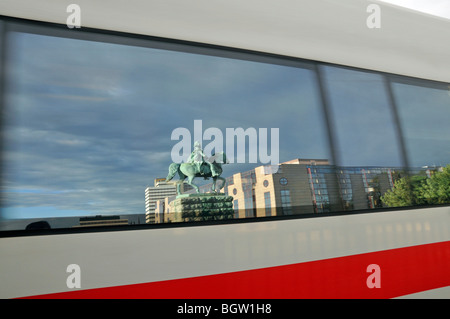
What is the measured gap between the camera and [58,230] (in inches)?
65.4

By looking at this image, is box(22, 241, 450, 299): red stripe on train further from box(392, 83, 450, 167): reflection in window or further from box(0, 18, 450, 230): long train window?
box(392, 83, 450, 167): reflection in window

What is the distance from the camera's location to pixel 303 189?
2.22m

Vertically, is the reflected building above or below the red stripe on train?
above

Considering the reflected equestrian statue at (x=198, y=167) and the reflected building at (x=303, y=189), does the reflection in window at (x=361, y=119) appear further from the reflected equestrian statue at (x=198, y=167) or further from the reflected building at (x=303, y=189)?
the reflected equestrian statue at (x=198, y=167)

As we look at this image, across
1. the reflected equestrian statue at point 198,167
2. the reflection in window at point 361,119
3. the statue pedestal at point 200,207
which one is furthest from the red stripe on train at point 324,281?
the reflection in window at point 361,119

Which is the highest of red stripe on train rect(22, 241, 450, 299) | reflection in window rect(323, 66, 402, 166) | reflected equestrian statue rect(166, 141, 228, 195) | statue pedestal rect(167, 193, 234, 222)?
reflection in window rect(323, 66, 402, 166)

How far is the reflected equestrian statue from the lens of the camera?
1945 millimetres

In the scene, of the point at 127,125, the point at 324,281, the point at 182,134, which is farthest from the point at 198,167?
the point at 324,281

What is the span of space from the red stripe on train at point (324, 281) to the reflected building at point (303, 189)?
0.35 m

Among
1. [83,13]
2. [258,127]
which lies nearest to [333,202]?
[258,127]

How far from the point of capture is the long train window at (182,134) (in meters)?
1.71

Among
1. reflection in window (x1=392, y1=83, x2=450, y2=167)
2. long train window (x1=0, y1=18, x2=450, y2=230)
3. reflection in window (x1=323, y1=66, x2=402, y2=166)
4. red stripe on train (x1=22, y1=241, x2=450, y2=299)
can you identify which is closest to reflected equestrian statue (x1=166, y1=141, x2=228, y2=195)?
long train window (x1=0, y1=18, x2=450, y2=230)

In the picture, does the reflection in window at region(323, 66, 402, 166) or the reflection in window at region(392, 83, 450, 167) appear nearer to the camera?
the reflection in window at region(323, 66, 402, 166)

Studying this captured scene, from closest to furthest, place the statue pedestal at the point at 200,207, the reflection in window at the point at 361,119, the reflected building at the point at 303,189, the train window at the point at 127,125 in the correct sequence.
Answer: the train window at the point at 127,125
the statue pedestal at the point at 200,207
the reflected building at the point at 303,189
the reflection in window at the point at 361,119
